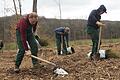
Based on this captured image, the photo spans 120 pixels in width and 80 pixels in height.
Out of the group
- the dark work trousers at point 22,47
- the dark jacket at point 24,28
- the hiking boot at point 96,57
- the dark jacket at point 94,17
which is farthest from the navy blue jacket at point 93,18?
the dark jacket at point 24,28

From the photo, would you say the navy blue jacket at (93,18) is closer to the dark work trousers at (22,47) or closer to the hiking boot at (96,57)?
the hiking boot at (96,57)

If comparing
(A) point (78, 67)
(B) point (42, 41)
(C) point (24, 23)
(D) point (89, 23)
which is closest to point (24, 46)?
(C) point (24, 23)

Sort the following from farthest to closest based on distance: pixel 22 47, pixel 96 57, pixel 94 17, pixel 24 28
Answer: pixel 96 57 < pixel 94 17 < pixel 22 47 < pixel 24 28

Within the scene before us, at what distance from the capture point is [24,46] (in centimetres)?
892

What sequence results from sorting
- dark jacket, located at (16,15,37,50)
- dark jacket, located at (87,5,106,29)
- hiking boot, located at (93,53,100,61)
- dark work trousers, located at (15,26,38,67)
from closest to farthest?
dark jacket, located at (16,15,37,50), dark work trousers, located at (15,26,38,67), dark jacket, located at (87,5,106,29), hiking boot, located at (93,53,100,61)

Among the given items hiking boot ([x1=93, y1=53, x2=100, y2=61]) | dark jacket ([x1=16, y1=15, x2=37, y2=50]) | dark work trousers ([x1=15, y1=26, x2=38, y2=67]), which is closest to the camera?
dark jacket ([x1=16, y1=15, x2=37, y2=50])

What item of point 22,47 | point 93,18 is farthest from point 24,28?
point 93,18

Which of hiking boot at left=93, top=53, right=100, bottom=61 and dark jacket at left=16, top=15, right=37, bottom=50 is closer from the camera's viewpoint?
dark jacket at left=16, top=15, right=37, bottom=50

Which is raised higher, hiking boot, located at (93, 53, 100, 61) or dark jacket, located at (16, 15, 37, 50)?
dark jacket, located at (16, 15, 37, 50)

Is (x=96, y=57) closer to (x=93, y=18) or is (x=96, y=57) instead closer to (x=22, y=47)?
(x=93, y=18)

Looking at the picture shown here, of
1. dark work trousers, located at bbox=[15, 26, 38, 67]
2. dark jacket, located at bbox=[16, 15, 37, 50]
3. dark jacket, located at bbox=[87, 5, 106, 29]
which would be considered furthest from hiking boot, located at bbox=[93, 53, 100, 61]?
dark jacket, located at bbox=[16, 15, 37, 50]

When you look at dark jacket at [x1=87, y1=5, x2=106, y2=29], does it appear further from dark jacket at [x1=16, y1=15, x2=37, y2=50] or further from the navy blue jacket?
dark jacket at [x1=16, y1=15, x2=37, y2=50]

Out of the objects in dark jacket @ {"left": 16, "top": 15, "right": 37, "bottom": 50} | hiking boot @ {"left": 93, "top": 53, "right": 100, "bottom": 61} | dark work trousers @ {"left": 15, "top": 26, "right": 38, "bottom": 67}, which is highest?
dark jacket @ {"left": 16, "top": 15, "right": 37, "bottom": 50}

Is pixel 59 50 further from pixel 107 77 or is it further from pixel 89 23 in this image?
pixel 107 77
